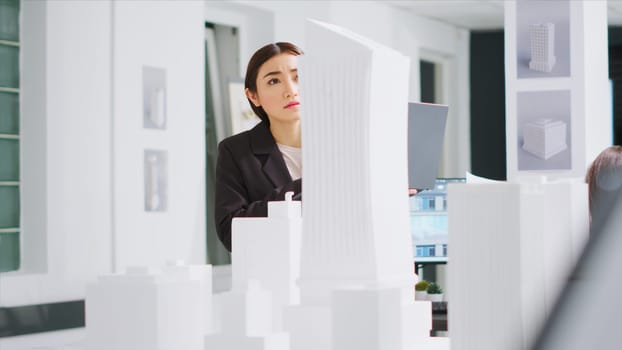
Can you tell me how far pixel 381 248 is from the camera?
101 centimetres

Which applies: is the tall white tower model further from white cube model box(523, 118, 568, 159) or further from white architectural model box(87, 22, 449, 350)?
white cube model box(523, 118, 568, 159)

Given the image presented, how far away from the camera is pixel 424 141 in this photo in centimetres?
159

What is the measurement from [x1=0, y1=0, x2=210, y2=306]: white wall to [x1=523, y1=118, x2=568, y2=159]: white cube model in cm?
205

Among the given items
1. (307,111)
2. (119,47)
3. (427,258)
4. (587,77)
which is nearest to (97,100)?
(119,47)

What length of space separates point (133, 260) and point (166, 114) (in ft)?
2.98

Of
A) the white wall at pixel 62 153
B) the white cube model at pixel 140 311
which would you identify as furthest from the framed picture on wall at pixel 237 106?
the white cube model at pixel 140 311

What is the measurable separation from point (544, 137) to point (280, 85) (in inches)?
147

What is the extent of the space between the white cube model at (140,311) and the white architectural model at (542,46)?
14.3 ft

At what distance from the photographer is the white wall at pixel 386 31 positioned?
666 centimetres

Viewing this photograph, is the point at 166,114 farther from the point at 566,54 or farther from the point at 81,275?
the point at 566,54

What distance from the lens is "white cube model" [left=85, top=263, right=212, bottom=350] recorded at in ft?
2.89

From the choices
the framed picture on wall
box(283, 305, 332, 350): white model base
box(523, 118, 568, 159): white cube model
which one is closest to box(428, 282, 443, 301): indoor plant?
box(523, 118, 568, 159): white cube model

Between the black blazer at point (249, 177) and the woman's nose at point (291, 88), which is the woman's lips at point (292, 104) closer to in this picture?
the woman's nose at point (291, 88)

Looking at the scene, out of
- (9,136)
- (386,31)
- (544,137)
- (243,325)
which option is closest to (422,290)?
(544,137)
